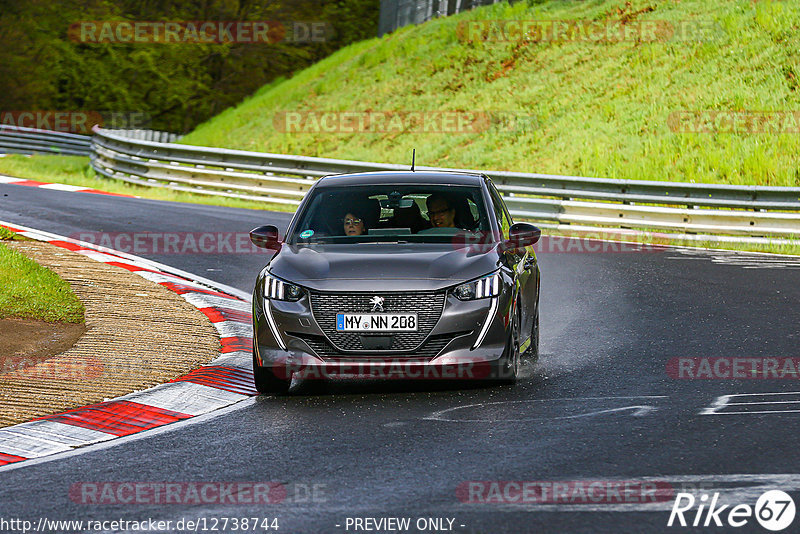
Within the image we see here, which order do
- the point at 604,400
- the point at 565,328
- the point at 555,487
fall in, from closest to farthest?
the point at 555,487, the point at 604,400, the point at 565,328

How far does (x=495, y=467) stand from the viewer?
20.2 ft

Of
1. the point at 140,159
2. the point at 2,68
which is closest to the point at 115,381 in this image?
the point at 140,159

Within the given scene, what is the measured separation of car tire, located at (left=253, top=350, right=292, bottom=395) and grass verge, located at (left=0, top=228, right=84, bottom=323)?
3.18 m

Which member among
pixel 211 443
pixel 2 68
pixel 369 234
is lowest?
pixel 211 443

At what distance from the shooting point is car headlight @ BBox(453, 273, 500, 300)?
813 cm

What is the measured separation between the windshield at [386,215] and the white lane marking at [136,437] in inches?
62.2

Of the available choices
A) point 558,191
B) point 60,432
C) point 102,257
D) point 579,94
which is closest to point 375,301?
point 60,432

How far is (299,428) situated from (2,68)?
50.5 m

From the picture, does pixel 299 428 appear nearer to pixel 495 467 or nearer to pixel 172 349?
pixel 495 467

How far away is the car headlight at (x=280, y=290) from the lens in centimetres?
820
